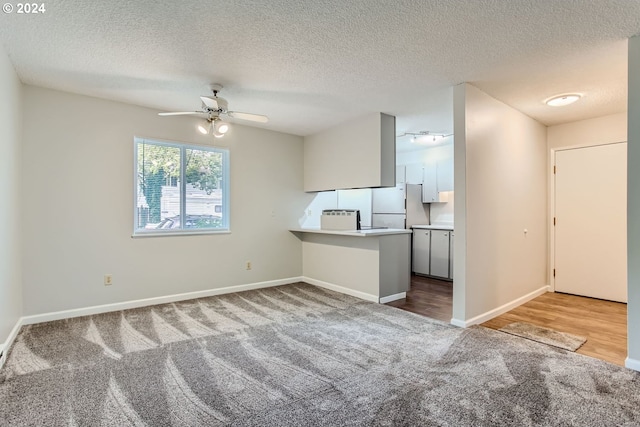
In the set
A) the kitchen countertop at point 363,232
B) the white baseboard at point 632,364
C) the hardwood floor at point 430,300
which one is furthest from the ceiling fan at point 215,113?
the white baseboard at point 632,364

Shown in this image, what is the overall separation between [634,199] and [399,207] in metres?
3.82

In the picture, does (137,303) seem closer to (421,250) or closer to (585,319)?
(421,250)

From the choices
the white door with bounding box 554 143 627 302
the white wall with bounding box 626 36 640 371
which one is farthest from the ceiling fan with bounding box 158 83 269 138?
the white door with bounding box 554 143 627 302

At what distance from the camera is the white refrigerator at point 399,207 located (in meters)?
6.07

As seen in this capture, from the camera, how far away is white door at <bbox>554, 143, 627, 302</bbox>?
427 cm

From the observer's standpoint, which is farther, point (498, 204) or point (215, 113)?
point (498, 204)

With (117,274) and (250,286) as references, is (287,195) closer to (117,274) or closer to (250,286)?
(250,286)

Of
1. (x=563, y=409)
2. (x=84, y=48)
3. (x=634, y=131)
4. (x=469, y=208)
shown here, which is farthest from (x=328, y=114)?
(x=563, y=409)

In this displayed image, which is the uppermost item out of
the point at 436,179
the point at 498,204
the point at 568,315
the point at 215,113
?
the point at 215,113

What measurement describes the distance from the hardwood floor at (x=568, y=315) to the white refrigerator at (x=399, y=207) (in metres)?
1.55

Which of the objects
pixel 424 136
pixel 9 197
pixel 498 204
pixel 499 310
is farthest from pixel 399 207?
pixel 9 197

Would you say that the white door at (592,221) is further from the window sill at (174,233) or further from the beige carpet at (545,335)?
the window sill at (174,233)

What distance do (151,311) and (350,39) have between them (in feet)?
11.6

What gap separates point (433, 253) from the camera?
5.80m
